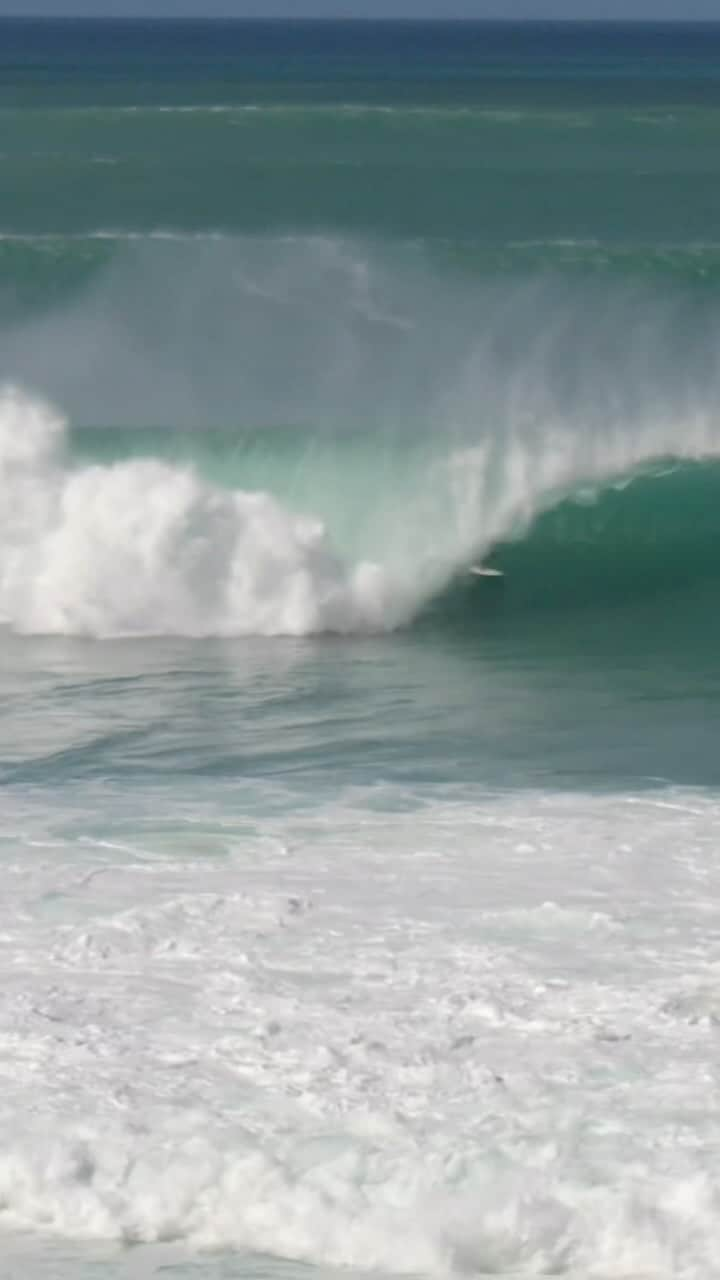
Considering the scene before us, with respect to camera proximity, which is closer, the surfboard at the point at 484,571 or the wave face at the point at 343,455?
the wave face at the point at 343,455

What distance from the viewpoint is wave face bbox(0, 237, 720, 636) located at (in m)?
12.1

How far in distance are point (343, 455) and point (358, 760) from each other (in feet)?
18.7

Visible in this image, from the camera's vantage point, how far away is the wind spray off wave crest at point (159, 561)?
39.2ft

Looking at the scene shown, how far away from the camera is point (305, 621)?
39.1 ft

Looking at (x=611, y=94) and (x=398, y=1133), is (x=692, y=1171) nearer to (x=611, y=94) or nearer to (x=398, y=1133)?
(x=398, y=1133)

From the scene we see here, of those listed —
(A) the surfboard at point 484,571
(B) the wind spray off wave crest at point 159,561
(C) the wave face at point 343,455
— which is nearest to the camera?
(B) the wind spray off wave crest at point 159,561

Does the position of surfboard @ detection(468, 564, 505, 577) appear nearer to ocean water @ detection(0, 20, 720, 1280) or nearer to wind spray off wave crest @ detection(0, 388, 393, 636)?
ocean water @ detection(0, 20, 720, 1280)

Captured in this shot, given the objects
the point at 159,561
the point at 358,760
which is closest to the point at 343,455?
the point at 159,561

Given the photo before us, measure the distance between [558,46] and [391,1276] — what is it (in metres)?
131

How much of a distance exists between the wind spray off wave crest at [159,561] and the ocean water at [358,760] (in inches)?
0.9

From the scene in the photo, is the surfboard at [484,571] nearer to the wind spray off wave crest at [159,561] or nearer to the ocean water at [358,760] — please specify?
the ocean water at [358,760]

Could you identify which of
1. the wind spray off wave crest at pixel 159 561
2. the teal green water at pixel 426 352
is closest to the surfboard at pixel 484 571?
the teal green water at pixel 426 352

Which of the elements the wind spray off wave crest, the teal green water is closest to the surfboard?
the teal green water

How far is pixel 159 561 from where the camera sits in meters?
12.1
